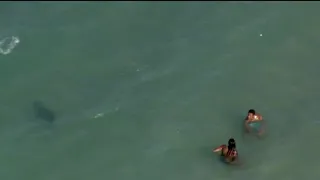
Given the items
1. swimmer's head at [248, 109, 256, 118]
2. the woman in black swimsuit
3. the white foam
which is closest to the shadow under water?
the white foam

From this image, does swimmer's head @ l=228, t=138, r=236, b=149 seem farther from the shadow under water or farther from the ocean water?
the shadow under water

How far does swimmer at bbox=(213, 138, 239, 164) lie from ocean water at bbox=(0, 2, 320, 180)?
0.44m

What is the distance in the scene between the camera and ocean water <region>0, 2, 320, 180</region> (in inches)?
885

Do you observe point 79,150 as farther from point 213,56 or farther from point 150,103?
point 213,56

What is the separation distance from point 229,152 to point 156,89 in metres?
5.31

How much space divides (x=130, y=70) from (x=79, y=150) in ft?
16.0

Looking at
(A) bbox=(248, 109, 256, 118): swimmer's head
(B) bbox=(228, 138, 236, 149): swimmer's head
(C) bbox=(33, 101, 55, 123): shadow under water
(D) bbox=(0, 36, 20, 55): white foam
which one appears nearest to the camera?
(B) bbox=(228, 138, 236, 149): swimmer's head

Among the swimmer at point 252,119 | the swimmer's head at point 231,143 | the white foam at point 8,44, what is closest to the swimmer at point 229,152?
the swimmer's head at point 231,143

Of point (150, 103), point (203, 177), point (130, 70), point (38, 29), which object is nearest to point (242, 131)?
point (203, 177)

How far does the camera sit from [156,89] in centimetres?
2525

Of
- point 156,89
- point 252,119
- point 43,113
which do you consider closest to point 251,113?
point 252,119

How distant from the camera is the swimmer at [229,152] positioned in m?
21.1

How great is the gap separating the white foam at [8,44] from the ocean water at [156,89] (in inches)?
5.4

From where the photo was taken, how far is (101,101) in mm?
24875
